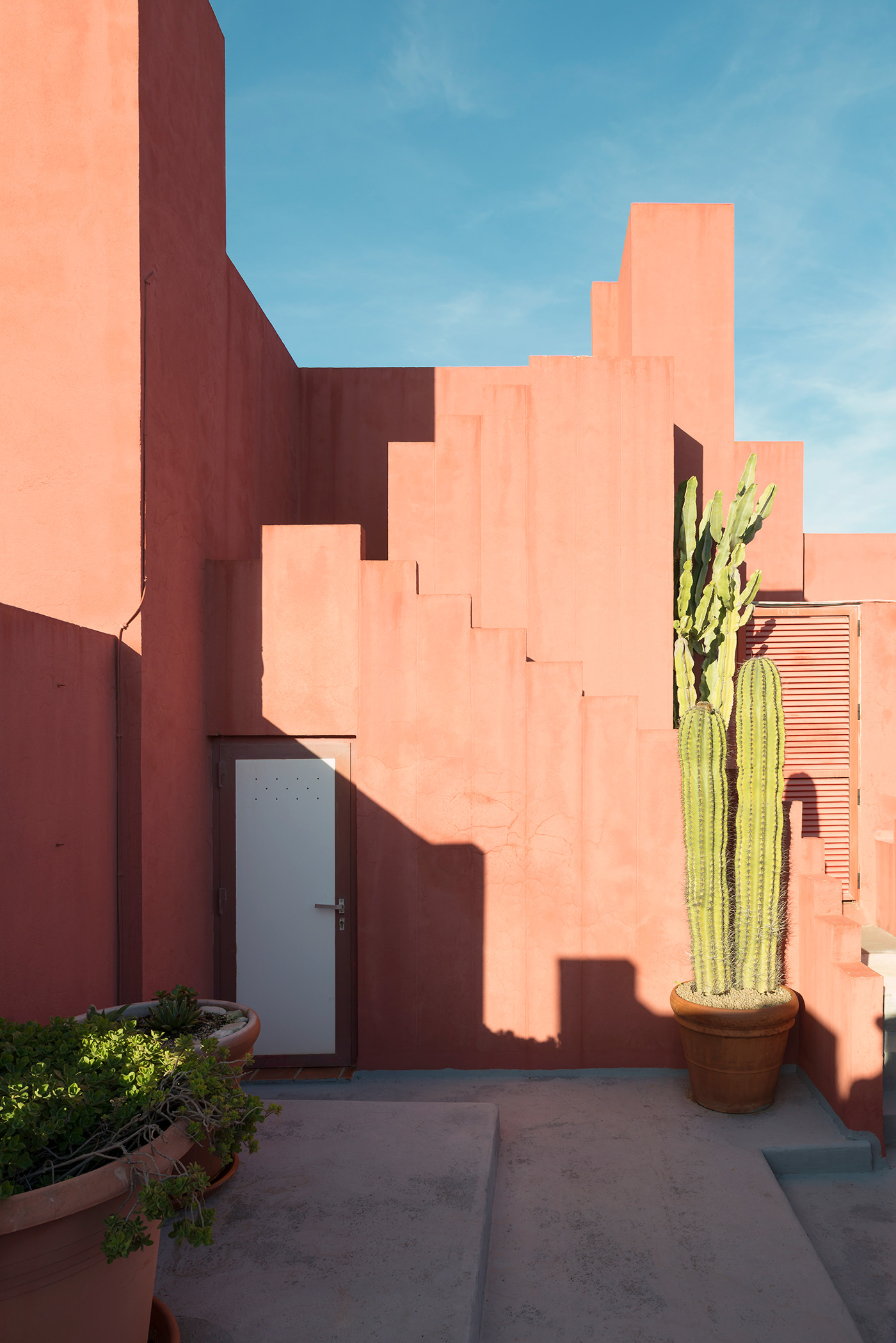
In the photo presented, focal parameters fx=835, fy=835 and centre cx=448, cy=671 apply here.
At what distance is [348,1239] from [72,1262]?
55.4 inches

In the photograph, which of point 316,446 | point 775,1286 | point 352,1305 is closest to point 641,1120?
point 775,1286

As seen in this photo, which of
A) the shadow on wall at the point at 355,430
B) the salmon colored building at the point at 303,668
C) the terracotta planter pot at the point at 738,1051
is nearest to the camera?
the salmon colored building at the point at 303,668

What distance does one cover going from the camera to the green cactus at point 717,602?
18.4ft

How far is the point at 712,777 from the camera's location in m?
4.64

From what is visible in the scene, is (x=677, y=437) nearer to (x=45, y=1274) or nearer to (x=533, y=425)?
(x=533, y=425)

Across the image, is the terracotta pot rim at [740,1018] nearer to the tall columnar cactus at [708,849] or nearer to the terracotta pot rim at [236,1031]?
the tall columnar cactus at [708,849]

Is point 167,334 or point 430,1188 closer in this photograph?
point 430,1188

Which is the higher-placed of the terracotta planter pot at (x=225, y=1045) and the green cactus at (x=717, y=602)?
the green cactus at (x=717, y=602)

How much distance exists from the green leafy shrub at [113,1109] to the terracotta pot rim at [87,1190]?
0.03 metres

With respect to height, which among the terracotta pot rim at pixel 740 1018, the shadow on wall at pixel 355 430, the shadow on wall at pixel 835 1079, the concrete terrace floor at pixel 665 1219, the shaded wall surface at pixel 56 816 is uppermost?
the shadow on wall at pixel 355 430

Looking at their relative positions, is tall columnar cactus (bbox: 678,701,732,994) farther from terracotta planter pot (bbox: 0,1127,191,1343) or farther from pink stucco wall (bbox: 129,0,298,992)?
terracotta planter pot (bbox: 0,1127,191,1343)

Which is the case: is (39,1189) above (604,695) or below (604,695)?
below

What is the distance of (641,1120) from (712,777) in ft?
6.23

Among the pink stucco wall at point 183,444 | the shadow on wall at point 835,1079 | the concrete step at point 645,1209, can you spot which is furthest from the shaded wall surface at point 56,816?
the shadow on wall at point 835,1079
